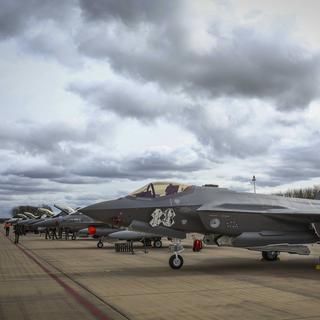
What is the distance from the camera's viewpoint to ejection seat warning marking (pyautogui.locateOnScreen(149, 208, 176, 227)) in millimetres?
12398

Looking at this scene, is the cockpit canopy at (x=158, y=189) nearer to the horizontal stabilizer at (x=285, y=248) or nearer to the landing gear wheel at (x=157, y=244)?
the horizontal stabilizer at (x=285, y=248)

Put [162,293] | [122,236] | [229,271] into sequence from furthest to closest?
[122,236] → [229,271] → [162,293]

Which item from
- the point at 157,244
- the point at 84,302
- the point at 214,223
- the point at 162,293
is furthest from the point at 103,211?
the point at 157,244

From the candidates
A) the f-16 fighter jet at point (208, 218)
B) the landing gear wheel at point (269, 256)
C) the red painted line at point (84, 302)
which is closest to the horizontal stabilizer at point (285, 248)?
the f-16 fighter jet at point (208, 218)

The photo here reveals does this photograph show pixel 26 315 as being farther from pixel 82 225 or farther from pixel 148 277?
pixel 82 225

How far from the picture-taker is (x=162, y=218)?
40.8 feet

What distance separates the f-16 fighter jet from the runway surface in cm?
88

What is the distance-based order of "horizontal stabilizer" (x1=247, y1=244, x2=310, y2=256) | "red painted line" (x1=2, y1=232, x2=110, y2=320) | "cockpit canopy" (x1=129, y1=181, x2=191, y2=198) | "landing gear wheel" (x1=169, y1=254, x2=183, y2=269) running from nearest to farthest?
1. "red painted line" (x1=2, y1=232, x2=110, y2=320)
2. "horizontal stabilizer" (x1=247, y1=244, x2=310, y2=256)
3. "cockpit canopy" (x1=129, y1=181, x2=191, y2=198)
4. "landing gear wheel" (x1=169, y1=254, x2=183, y2=269)

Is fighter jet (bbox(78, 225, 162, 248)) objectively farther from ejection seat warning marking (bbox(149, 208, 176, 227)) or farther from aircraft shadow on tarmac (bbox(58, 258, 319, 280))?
ejection seat warning marking (bbox(149, 208, 176, 227))

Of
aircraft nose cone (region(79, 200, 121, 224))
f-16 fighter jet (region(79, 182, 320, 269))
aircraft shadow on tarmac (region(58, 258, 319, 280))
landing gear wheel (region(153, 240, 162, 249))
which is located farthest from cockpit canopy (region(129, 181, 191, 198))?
landing gear wheel (region(153, 240, 162, 249))

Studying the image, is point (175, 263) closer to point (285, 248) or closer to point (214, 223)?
point (214, 223)

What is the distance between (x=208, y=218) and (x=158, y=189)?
1.67 metres

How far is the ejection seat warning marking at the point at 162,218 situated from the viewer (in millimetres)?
12398

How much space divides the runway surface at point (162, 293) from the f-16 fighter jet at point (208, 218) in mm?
881
